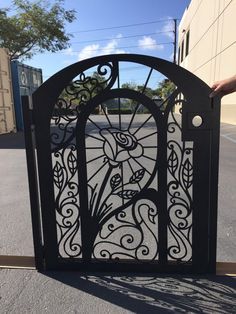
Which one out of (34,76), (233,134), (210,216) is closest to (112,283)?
(210,216)

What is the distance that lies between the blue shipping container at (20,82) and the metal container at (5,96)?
0.43 meters

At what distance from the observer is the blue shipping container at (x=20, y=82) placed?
16.2 metres

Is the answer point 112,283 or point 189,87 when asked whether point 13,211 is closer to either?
point 112,283

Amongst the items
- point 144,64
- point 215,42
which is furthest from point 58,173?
point 215,42

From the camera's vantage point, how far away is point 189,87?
2.53 meters

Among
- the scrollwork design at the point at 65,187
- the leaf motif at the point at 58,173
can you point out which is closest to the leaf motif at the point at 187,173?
the scrollwork design at the point at 65,187

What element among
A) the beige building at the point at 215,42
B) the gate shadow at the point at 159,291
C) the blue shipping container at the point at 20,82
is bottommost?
the gate shadow at the point at 159,291

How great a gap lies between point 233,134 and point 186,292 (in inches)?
445

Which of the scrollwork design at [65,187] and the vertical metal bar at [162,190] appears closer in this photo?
the vertical metal bar at [162,190]

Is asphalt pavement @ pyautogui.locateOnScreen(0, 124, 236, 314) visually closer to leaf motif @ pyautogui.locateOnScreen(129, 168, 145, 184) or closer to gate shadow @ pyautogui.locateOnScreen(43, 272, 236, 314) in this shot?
gate shadow @ pyautogui.locateOnScreen(43, 272, 236, 314)

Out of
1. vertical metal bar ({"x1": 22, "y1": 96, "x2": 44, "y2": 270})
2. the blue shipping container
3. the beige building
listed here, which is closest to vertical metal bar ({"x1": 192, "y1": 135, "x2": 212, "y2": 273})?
vertical metal bar ({"x1": 22, "y1": 96, "x2": 44, "y2": 270})

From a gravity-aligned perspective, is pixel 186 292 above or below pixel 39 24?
below

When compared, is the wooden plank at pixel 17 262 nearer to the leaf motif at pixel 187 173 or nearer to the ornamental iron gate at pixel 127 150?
the ornamental iron gate at pixel 127 150

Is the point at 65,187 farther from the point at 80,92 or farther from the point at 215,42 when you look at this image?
the point at 215,42
